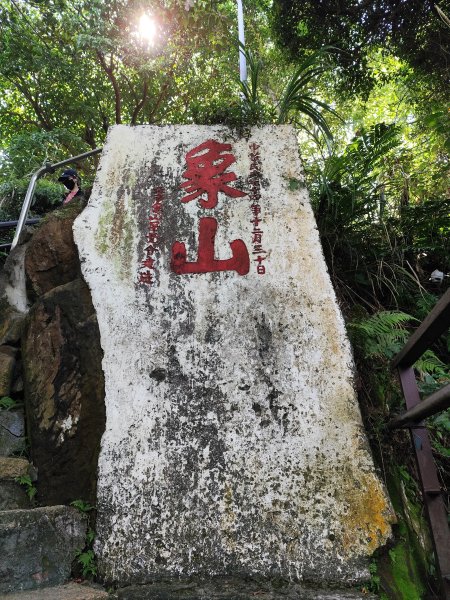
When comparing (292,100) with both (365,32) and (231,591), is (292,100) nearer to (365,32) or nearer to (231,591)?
(365,32)

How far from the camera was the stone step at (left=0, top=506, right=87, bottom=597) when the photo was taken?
1680 millimetres

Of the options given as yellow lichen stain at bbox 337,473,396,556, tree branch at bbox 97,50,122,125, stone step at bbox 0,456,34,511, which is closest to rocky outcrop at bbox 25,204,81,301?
stone step at bbox 0,456,34,511

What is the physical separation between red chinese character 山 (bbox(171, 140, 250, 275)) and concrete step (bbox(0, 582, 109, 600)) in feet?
5.09

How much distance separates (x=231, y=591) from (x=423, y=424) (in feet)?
3.47

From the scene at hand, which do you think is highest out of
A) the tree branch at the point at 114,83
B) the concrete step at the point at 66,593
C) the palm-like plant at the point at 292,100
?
the tree branch at the point at 114,83

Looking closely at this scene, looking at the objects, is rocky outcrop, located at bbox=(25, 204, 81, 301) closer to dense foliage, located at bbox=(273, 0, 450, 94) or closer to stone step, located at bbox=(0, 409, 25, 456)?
stone step, located at bbox=(0, 409, 25, 456)

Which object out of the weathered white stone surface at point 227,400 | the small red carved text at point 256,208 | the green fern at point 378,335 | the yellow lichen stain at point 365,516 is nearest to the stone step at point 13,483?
the weathered white stone surface at point 227,400

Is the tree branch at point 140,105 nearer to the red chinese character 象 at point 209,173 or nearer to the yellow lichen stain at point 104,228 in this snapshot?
the red chinese character 象 at point 209,173

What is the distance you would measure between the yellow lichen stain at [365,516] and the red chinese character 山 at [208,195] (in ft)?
4.07

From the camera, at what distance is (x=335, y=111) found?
14.5 ft

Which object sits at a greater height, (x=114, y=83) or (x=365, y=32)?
(x=114, y=83)

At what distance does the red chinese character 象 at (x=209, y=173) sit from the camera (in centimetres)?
278

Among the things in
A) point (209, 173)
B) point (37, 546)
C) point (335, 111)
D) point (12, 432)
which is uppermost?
point (335, 111)

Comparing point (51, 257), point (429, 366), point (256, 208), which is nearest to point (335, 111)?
point (256, 208)
